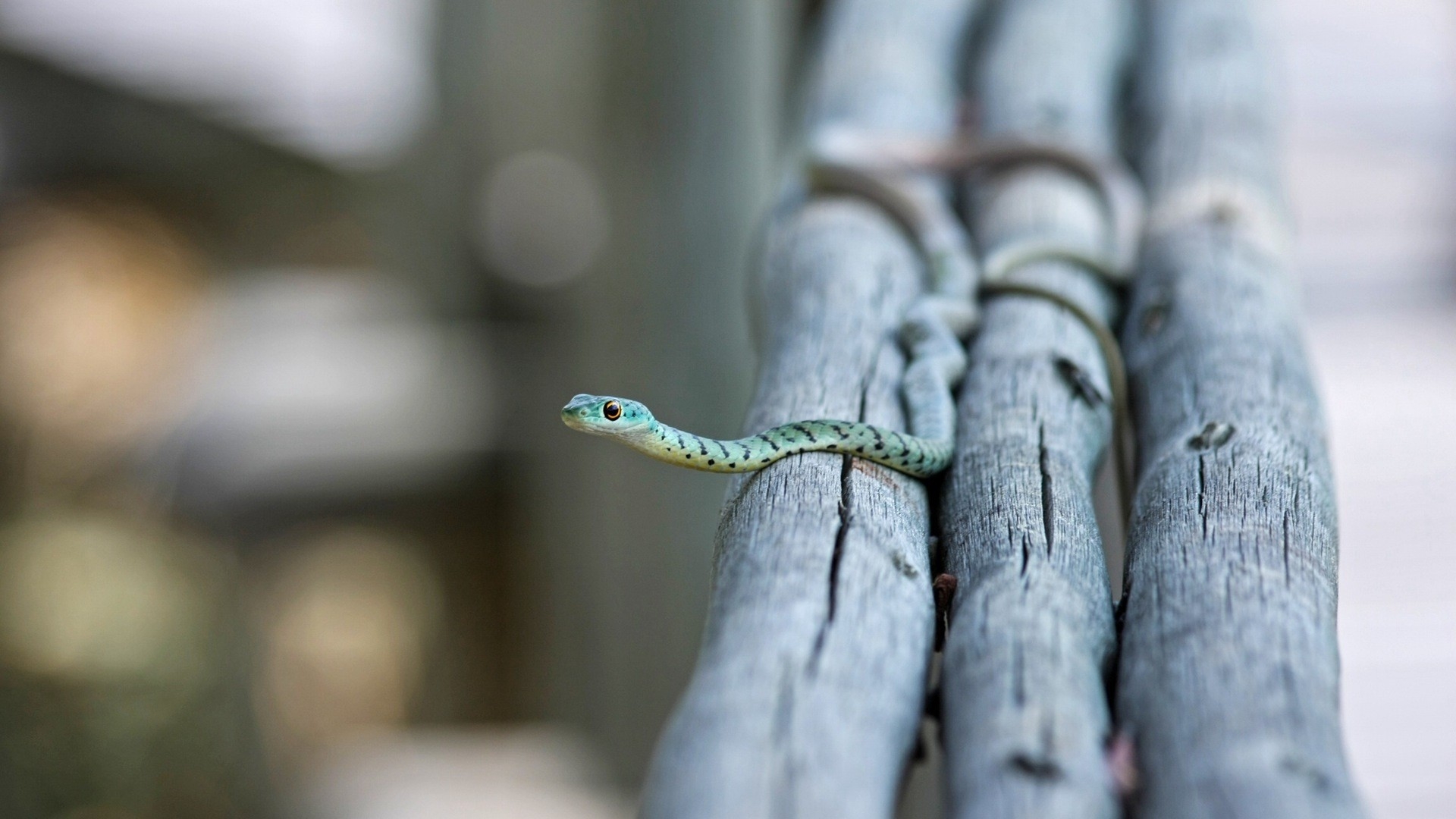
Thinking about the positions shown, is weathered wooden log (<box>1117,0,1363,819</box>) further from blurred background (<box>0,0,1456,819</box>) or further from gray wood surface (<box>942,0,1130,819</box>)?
blurred background (<box>0,0,1456,819</box>)

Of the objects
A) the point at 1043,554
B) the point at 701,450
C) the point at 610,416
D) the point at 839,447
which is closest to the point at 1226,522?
the point at 1043,554

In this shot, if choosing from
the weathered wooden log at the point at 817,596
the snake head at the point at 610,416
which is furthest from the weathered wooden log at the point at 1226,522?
the snake head at the point at 610,416

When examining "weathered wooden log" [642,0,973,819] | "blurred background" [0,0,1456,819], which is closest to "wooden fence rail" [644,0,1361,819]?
"weathered wooden log" [642,0,973,819]

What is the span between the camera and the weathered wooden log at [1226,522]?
4.82ft

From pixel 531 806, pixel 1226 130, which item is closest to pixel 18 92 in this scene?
pixel 531 806

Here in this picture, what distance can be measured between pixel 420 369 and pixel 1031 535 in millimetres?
6417

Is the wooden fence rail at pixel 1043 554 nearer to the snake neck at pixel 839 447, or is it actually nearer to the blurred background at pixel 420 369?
the snake neck at pixel 839 447

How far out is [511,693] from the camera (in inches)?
314

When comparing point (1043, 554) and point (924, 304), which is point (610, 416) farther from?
point (1043, 554)

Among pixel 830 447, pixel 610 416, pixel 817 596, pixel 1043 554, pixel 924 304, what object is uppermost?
pixel 924 304

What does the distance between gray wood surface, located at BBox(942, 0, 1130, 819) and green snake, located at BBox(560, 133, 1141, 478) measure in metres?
0.04

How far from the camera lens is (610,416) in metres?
2.52

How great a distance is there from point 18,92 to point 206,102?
885 mm

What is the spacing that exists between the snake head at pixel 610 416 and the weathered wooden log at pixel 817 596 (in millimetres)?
228
